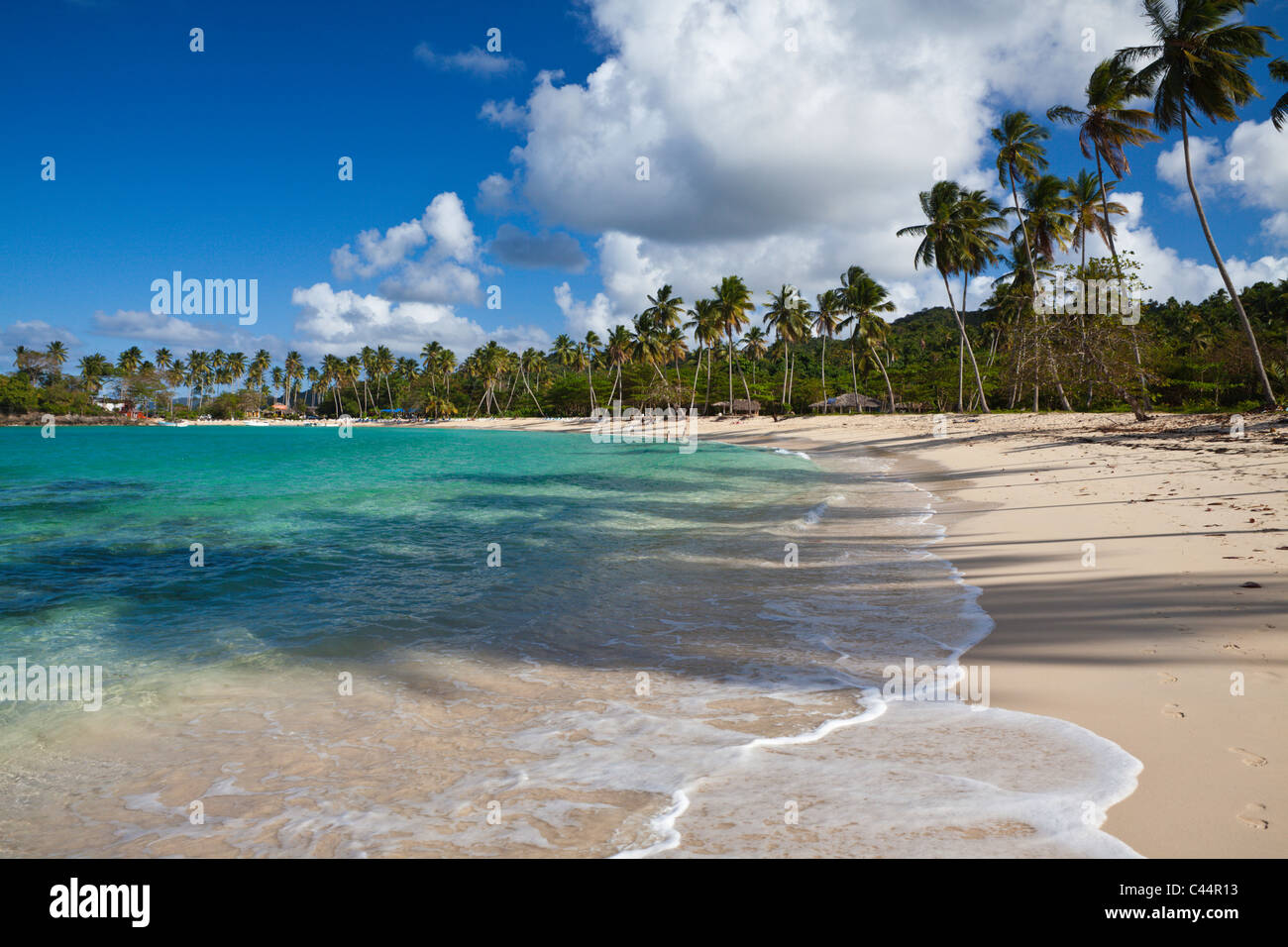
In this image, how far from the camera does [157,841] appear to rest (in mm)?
3875

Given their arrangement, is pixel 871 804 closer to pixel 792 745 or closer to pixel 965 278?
pixel 792 745

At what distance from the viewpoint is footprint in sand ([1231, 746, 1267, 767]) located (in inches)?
147

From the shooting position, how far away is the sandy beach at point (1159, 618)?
3.51m

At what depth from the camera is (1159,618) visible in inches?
254

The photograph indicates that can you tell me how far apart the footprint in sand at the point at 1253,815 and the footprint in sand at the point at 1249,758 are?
0.54m

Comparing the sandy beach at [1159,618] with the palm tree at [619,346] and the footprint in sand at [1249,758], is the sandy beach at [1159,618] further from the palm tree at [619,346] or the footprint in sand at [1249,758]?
the palm tree at [619,346]

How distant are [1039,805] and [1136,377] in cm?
3529
